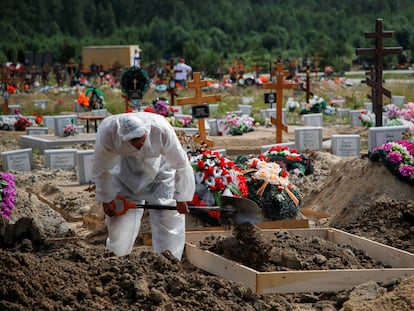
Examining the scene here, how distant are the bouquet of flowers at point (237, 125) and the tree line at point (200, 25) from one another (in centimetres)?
3515

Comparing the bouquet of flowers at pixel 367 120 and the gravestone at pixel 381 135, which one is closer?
the gravestone at pixel 381 135

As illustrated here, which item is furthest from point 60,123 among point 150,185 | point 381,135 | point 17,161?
point 150,185

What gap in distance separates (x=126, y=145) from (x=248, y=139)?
12.0 metres

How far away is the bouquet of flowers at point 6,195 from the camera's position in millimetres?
9148

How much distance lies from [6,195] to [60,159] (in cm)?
743

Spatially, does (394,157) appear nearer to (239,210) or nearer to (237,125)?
(239,210)

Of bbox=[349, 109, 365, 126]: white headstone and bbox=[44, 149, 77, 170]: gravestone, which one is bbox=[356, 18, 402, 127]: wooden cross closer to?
bbox=[44, 149, 77, 170]: gravestone

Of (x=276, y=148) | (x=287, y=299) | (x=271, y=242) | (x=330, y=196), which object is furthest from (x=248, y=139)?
(x=287, y=299)

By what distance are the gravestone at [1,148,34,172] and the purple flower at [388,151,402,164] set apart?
296 inches

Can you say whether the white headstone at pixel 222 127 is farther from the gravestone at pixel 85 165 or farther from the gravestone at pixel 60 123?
the gravestone at pixel 85 165

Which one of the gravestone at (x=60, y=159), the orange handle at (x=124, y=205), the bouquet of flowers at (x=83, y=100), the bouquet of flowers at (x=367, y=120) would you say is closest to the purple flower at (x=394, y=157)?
the orange handle at (x=124, y=205)

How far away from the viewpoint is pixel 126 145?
24.2 feet

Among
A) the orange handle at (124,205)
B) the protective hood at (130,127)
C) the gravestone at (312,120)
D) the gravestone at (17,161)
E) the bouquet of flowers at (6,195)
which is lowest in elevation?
the gravestone at (312,120)

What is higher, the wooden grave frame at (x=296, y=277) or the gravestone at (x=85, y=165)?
the wooden grave frame at (x=296, y=277)
